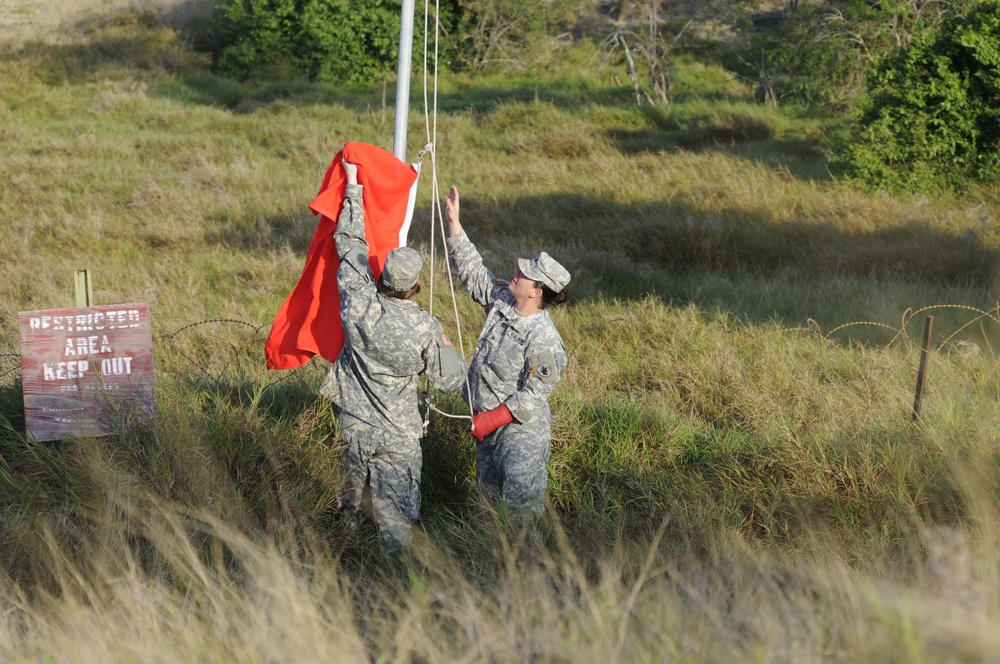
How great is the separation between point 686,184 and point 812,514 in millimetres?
8454

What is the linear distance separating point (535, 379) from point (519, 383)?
7.6 inches

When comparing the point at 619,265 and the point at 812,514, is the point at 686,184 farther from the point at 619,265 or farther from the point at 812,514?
the point at 812,514

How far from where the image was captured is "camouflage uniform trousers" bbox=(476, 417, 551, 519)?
4828 mm

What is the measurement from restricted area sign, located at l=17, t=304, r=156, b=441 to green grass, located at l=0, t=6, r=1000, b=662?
182 mm

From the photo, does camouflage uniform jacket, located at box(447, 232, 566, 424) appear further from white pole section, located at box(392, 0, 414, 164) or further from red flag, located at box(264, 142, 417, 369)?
white pole section, located at box(392, 0, 414, 164)

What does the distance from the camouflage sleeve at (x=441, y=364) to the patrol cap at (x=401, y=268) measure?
0.30 meters

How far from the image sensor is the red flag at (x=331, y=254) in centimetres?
527

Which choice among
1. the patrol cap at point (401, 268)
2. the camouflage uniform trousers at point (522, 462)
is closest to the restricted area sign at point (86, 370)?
the patrol cap at point (401, 268)

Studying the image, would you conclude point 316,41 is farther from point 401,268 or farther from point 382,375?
point 401,268

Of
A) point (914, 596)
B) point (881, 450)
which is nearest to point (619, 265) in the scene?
point (881, 450)

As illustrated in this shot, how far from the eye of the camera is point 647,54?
782 inches

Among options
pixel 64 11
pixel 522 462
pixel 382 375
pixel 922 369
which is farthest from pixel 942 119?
pixel 64 11

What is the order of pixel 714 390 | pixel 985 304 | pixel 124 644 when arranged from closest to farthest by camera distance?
1. pixel 124 644
2. pixel 714 390
3. pixel 985 304

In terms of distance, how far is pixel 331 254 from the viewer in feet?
17.4
